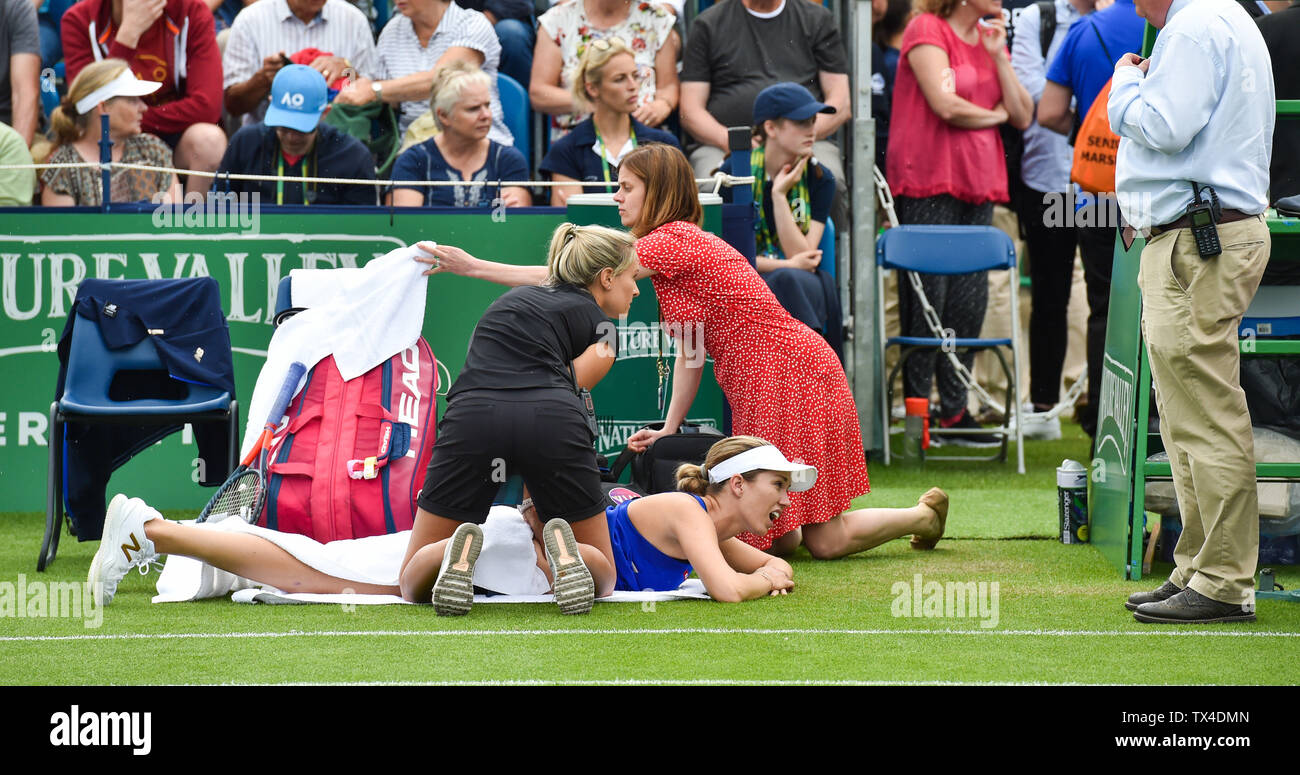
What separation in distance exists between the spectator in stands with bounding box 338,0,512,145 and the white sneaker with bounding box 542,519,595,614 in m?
4.21

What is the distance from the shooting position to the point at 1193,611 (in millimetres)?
5266

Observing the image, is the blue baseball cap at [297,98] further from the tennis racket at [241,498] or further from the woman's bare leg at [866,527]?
the woman's bare leg at [866,527]

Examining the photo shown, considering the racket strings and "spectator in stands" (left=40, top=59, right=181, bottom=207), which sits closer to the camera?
the racket strings

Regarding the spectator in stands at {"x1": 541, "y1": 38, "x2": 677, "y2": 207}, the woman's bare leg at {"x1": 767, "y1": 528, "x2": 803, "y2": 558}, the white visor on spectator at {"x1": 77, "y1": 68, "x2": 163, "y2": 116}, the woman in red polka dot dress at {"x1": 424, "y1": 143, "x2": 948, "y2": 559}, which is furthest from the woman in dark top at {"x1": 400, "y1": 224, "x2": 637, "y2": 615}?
the white visor on spectator at {"x1": 77, "y1": 68, "x2": 163, "y2": 116}

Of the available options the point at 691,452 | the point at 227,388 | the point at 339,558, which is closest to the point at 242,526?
the point at 339,558

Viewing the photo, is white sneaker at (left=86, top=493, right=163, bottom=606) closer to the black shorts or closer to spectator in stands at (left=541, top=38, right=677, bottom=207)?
the black shorts

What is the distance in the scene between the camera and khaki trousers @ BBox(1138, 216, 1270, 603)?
203 inches

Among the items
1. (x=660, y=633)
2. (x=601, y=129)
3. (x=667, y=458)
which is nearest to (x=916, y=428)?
(x=601, y=129)

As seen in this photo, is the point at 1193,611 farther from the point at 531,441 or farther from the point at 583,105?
the point at 583,105

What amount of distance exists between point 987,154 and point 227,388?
479 cm

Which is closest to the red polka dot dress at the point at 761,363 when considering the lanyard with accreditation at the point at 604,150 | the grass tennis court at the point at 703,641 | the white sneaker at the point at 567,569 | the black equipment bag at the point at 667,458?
the black equipment bag at the point at 667,458

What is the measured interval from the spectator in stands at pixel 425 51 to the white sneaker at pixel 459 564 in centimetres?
427

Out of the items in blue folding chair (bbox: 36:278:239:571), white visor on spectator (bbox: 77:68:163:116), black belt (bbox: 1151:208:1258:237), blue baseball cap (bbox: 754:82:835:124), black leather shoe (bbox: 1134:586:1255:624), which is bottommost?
black leather shoe (bbox: 1134:586:1255:624)

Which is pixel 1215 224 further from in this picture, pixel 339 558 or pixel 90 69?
pixel 90 69
